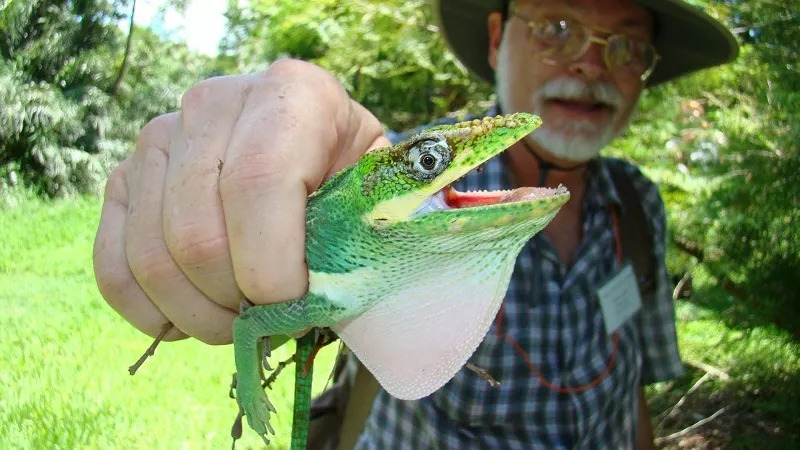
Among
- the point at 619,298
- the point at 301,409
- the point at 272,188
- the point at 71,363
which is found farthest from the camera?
the point at 619,298

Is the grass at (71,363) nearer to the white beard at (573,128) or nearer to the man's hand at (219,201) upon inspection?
the man's hand at (219,201)

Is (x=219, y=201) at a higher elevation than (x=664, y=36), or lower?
higher

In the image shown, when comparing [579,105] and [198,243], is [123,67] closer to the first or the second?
[198,243]

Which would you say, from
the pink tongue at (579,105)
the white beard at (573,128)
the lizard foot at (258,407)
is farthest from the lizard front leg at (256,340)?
the pink tongue at (579,105)

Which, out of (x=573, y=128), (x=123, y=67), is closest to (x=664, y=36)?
(x=573, y=128)

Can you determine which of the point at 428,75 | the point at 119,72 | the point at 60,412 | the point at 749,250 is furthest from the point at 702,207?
the point at 428,75
